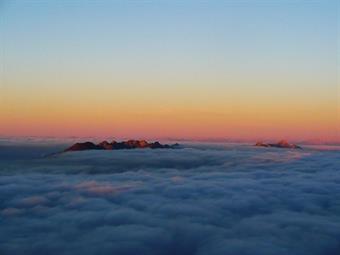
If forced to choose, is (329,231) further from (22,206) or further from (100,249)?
(22,206)

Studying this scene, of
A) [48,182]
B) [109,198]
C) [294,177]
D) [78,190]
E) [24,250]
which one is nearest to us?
[24,250]

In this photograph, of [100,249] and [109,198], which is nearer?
[100,249]

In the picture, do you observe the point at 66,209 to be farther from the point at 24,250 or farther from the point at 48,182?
the point at 48,182

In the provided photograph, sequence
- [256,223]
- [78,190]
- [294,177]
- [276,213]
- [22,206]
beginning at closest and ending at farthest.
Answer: [256,223] < [276,213] < [22,206] < [78,190] < [294,177]

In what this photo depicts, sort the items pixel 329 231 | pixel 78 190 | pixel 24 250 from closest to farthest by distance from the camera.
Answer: pixel 24 250 < pixel 329 231 < pixel 78 190

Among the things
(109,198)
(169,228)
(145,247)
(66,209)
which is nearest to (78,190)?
(109,198)

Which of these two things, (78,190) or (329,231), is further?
(78,190)

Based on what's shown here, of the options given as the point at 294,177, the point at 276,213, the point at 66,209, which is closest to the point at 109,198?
the point at 66,209

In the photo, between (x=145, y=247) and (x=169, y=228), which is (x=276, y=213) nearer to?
(x=169, y=228)

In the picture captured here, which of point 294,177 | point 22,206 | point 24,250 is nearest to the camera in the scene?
point 24,250
